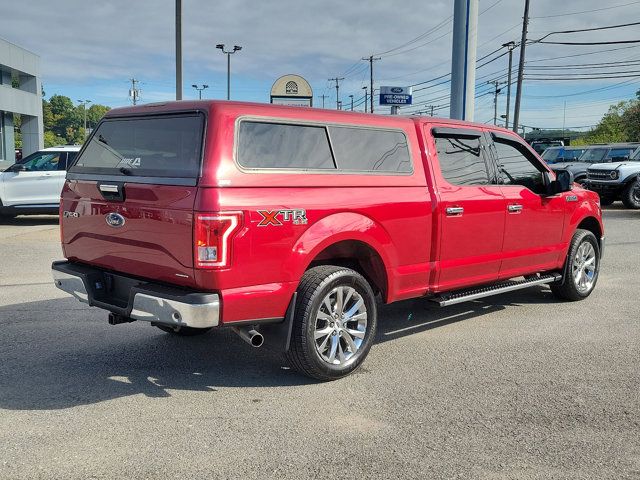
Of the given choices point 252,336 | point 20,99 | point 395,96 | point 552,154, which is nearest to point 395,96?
point 395,96

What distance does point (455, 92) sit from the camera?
522 inches

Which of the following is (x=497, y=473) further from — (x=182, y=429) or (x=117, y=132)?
(x=117, y=132)

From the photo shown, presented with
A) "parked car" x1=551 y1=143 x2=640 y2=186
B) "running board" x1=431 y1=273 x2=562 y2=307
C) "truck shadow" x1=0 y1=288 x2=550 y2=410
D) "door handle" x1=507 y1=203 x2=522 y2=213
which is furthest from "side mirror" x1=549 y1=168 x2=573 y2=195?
"parked car" x1=551 y1=143 x2=640 y2=186

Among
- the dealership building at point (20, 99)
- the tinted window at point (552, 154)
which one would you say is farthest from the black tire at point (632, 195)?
the dealership building at point (20, 99)

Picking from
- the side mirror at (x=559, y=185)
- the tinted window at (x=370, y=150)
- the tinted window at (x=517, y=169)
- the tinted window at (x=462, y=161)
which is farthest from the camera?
the side mirror at (x=559, y=185)

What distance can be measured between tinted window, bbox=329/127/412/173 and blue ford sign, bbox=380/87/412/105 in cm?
1925

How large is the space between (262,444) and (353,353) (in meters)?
1.28

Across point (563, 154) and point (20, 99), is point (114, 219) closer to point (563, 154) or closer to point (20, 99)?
point (563, 154)

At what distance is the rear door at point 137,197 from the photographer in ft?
12.9

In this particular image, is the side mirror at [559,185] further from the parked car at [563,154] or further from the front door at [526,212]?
the parked car at [563,154]

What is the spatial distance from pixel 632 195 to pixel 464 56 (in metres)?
8.71

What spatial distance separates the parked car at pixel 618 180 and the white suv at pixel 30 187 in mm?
15059

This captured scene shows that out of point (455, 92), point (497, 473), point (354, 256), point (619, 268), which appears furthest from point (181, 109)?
point (455, 92)

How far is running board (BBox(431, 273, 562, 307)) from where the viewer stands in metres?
5.32
